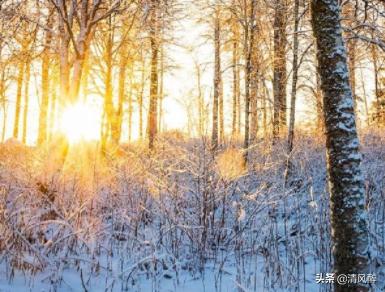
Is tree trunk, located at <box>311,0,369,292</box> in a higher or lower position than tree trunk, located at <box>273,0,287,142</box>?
lower

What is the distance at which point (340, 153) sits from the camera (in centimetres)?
309

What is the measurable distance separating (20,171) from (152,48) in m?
8.54

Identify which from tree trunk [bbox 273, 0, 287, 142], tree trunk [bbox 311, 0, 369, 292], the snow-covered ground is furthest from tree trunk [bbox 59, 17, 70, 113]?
tree trunk [bbox 311, 0, 369, 292]

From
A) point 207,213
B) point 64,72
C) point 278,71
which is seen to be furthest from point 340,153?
point 278,71

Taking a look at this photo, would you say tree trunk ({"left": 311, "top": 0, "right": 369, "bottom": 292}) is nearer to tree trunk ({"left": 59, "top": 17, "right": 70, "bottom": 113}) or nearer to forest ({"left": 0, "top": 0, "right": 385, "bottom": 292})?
forest ({"left": 0, "top": 0, "right": 385, "bottom": 292})

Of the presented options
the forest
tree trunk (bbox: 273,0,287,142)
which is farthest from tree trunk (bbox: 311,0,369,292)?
tree trunk (bbox: 273,0,287,142)

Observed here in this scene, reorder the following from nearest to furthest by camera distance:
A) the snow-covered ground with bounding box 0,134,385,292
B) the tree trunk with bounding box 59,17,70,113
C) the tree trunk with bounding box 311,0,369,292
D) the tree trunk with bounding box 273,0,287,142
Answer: the tree trunk with bounding box 311,0,369,292, the snow-covered ground with bounding box 0,134,385,292, the tree trunk with bounding box 59,17,70,113, the tree trunk with bounding box 273,0,287,142

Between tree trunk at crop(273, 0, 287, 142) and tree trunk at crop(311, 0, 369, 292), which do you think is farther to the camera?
tree trunk at crop(273, 0, 287, 142)

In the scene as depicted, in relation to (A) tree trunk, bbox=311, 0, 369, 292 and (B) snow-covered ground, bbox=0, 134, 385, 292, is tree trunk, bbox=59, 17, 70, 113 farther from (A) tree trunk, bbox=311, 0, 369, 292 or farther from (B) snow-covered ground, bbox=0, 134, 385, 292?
(A) tree trunk, bbox=311, 0, 369, 292

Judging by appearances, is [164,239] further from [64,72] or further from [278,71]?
[278,71]

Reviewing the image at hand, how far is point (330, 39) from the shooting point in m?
3.16

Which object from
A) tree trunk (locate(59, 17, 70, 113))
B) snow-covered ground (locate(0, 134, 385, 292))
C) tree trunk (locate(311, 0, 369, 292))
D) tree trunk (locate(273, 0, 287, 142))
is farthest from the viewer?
tree trunk (locate(273, 0, 287, 142))

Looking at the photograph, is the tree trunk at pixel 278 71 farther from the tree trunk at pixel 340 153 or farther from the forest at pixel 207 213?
the tree trunk at pixel 340 153

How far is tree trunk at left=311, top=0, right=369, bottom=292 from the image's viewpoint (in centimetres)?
302
